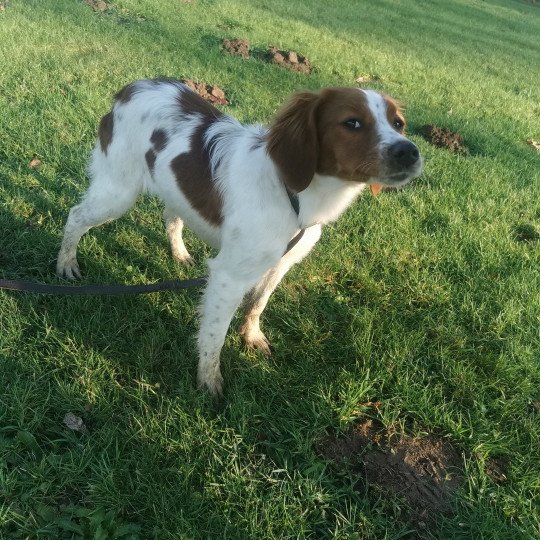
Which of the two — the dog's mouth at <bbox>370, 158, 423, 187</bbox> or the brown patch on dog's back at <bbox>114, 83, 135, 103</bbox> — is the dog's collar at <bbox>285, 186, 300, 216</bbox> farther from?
the brown patch on dog's back at <bbox>114, 83, 135, 103</bbox>

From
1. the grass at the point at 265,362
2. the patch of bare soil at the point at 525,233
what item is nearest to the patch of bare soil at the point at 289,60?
the grass at the point at 265,362

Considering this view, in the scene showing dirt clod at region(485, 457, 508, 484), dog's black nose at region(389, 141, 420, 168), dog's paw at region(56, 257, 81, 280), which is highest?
dog's black nose at region(389, 141, 420, 168)

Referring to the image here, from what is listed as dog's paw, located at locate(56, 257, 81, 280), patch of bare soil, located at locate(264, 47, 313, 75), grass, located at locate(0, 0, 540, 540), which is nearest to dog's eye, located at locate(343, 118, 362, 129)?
grass, located at locate(0, 0, 540, 540)

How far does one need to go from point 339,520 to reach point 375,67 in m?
8.50

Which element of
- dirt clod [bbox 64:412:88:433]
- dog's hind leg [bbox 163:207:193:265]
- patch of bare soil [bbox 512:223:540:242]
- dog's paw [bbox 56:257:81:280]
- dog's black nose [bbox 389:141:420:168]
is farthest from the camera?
patch of bare soil [bbox 512:223:540:242]

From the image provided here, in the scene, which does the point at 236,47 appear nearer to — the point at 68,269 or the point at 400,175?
the point at 68,269

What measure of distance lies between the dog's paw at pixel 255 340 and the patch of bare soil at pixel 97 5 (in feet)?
26.7

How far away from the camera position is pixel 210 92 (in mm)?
5906

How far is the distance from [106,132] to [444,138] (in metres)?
4.46

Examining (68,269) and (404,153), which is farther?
(68,269)

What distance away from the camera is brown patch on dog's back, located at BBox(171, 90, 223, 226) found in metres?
2.55

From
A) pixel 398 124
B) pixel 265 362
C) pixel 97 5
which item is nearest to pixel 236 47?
pixel 97 5

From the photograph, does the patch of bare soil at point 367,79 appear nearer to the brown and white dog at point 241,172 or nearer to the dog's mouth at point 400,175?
the brown and white dog at point 241,172

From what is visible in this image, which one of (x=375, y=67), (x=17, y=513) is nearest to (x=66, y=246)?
(x=17, y=513)
